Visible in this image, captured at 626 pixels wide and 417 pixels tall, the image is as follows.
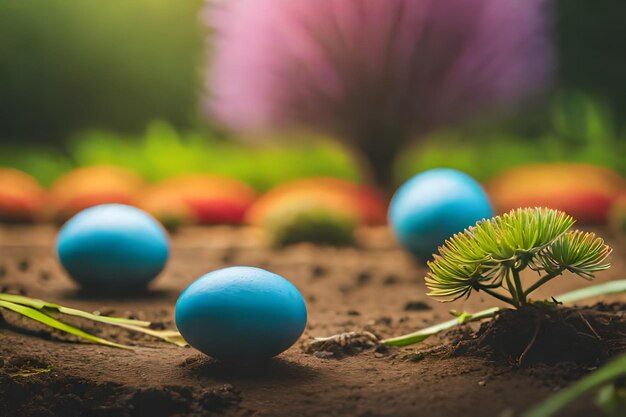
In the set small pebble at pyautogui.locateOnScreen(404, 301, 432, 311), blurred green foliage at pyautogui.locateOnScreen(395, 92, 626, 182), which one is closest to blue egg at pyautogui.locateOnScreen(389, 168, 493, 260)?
small pebble at pyautogui.locateOnScreen(404, 301, 432, 311)

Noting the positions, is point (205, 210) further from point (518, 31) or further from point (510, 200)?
point (518, 31)

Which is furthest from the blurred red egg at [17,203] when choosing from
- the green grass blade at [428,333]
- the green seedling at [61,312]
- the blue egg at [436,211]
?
the green grass blade at [428,333]

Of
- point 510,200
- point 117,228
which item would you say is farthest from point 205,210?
point 117,228

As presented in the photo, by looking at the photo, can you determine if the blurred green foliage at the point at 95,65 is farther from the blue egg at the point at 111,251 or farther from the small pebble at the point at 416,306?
the small pebble at the point at 416,306

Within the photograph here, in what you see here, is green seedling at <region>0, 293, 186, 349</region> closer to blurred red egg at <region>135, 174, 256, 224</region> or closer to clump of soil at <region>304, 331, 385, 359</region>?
clump of soil at <region>304, 331, 385, 359</region>

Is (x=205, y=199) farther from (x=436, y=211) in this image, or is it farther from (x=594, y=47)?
(x=594, y=47)
